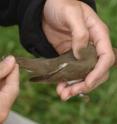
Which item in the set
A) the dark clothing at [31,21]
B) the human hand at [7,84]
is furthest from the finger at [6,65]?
the dark clothing at [31,21]

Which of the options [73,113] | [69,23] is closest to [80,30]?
[69,23]

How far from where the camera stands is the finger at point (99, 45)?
1.77m

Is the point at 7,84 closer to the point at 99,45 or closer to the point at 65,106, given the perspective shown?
the point at 99,45

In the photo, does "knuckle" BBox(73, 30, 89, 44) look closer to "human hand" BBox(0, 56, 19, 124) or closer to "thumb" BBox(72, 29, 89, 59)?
"thumb" BBox(72, 29, 89, 59)

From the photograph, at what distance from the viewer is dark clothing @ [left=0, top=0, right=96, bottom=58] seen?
6.32 ft

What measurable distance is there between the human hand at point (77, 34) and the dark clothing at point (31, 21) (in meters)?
0.03

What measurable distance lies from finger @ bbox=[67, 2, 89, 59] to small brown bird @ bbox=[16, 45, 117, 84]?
0.03m

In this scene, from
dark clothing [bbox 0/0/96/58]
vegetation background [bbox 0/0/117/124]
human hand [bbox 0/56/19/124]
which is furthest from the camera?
vegetation background [bbox 0/0/117/124]

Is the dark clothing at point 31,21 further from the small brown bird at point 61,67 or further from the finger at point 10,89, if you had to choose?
the finger at point 10,89

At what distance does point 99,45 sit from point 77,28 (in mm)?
98

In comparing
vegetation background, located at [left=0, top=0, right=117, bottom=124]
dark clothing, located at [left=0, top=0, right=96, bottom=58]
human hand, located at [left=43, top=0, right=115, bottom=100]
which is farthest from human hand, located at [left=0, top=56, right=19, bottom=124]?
vegetation background, located at [left=0, top=0, right=117, bottom=124]

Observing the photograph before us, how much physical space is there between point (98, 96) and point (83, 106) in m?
0.11

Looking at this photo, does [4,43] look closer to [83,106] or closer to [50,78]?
[83,106]

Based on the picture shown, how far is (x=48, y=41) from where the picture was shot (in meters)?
1.96
